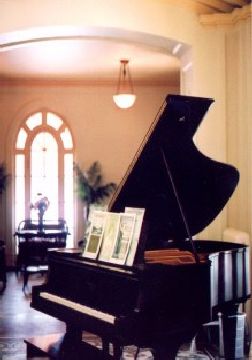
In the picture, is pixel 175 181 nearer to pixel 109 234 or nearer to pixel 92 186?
pixel 109 234

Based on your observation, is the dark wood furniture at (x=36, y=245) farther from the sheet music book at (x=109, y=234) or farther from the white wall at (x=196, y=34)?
the sheet music book at (x=109, y=234)

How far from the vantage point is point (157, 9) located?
6051 millimetres

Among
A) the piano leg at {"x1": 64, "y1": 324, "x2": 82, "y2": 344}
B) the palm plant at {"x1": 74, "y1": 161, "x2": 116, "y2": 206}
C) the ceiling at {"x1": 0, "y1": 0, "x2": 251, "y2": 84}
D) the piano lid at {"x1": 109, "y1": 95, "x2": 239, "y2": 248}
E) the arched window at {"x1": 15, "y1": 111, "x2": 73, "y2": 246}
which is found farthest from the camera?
the arched window at {"x1": 15, "y1": 111, "x2": 73, "y2": 246}

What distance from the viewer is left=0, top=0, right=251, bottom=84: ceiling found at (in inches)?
255

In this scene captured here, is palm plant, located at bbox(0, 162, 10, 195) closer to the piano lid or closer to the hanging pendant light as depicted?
the hanging pendant light

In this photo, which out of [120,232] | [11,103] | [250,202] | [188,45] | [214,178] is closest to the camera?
[120,232]

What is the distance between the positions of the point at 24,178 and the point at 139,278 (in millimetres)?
7978

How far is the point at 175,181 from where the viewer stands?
4.21 meters

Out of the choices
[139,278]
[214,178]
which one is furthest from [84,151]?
[139,278]

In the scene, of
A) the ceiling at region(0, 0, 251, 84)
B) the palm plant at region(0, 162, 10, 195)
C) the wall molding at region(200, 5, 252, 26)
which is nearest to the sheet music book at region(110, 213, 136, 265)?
the wall molding at region(200, 5, 252, 26)

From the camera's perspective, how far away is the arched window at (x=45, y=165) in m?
11.2

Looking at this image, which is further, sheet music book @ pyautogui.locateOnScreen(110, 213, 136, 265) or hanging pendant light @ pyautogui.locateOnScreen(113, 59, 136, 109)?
hanging pendant light @ pyautogui.locateOnScreen(113, 59, 136, 109)

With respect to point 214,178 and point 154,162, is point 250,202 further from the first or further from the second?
point 154,162

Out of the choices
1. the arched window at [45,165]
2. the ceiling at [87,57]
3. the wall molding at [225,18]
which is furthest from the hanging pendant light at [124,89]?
the wall molding at [225,18]
